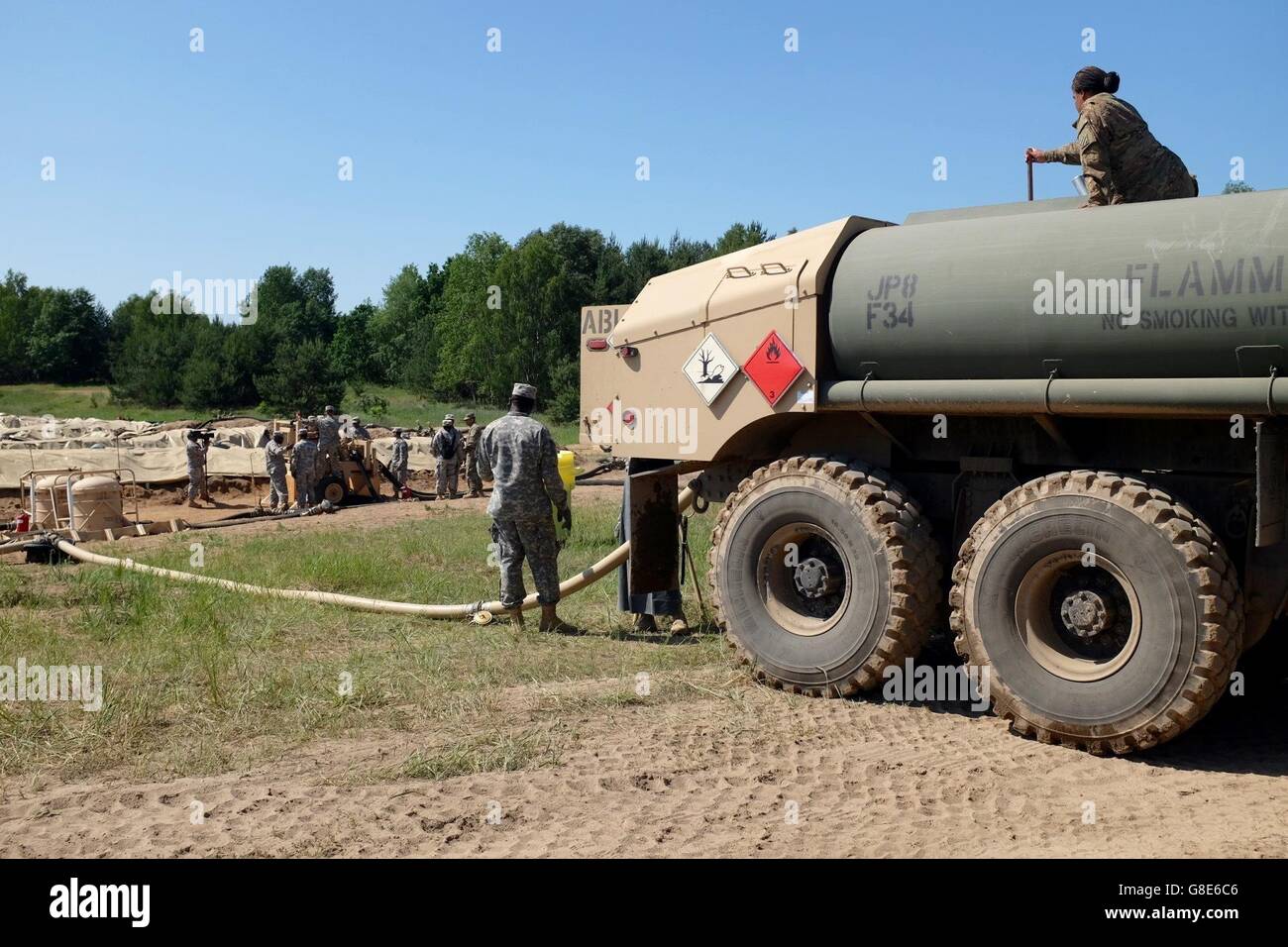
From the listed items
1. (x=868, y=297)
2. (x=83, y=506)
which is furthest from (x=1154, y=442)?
(x=83, y=506)

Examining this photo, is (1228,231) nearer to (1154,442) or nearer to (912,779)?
(1154,442)

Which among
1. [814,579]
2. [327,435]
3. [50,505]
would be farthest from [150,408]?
[814,579]

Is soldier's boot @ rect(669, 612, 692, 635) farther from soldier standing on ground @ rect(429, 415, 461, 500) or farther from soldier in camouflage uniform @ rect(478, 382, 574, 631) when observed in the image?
soldier standing on ground @ rect(429, 415, 461, 500)

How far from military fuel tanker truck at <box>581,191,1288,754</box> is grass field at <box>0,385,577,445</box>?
34.4 m

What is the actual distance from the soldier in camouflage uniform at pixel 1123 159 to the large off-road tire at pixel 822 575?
6.35ft

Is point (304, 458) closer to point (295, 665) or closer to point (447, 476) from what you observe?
point (447, 476)

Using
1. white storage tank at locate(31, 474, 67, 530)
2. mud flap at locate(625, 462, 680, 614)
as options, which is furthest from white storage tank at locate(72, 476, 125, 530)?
mud flap at locate(625, 462, 680, 614)

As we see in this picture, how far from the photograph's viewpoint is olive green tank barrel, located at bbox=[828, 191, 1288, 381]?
5.14 metres

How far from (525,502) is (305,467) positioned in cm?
1244

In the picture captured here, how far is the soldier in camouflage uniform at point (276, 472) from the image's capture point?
67.6ft

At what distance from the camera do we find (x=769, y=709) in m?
6.38

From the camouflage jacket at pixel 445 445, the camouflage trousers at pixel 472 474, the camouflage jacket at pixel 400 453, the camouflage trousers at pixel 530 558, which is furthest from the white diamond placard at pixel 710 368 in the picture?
the camouflage jacket at pixel 400 453

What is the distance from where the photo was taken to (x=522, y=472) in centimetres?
867
